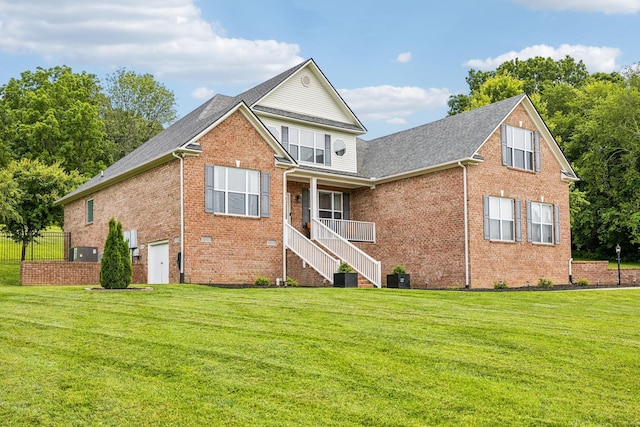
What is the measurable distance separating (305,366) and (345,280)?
13.0m

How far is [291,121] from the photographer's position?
2691cm

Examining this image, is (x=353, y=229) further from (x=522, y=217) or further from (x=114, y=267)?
(x=114, y=267)

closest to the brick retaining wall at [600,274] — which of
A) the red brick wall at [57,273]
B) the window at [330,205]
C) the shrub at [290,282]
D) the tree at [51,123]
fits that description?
the window at [330,205]

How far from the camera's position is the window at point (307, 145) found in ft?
88.3

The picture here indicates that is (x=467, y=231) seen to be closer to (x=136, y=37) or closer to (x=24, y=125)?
(x=136, y=37)

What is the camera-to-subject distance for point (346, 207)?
29.1 m

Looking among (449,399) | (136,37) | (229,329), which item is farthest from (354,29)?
(136,37)

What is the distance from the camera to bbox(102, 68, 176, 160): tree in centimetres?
6048

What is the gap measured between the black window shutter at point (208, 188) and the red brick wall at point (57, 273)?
439 cm

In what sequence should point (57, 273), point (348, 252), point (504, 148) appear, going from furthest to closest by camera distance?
1. point (504, 148)
2. point (348, 252)
3. point (57, 273)

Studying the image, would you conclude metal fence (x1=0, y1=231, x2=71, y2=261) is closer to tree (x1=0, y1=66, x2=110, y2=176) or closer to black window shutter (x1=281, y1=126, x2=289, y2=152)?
tree (x1=0, y1=66, x2=110, y2=176)

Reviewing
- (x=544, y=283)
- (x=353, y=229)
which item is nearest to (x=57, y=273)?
(x=353, y=229)

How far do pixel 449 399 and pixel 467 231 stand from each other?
1753 centimetres

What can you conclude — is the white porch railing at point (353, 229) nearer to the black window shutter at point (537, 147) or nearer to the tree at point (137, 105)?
the black window shutter at point (537, 147)
